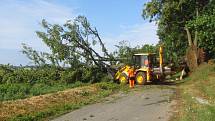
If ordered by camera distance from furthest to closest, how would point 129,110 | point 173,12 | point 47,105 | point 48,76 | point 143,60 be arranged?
point 173,12 → point 143,60 → point 48,76 → point 47,105 → point 129,110

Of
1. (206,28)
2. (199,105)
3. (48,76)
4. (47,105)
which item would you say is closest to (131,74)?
(48,76)

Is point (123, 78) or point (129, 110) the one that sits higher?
point (123, 78)

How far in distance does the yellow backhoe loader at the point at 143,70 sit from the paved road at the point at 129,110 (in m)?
8.92

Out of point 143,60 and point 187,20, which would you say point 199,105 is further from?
point 187,20

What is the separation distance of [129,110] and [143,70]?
1644 centimetres

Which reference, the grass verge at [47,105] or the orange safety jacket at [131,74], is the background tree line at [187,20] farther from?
the grass verge at [47,105]

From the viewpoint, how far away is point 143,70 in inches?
1471

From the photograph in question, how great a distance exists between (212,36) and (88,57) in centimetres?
999

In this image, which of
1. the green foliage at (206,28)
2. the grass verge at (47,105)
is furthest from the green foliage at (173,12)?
the grass verge at (47,105)

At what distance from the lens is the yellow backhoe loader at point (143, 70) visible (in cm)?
3706

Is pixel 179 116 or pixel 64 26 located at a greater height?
pixel 64 26

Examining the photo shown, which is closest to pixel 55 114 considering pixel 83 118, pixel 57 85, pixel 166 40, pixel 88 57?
pixel 83 118

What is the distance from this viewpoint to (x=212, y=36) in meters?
39.1

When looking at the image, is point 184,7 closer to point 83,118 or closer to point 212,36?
point 212,36
